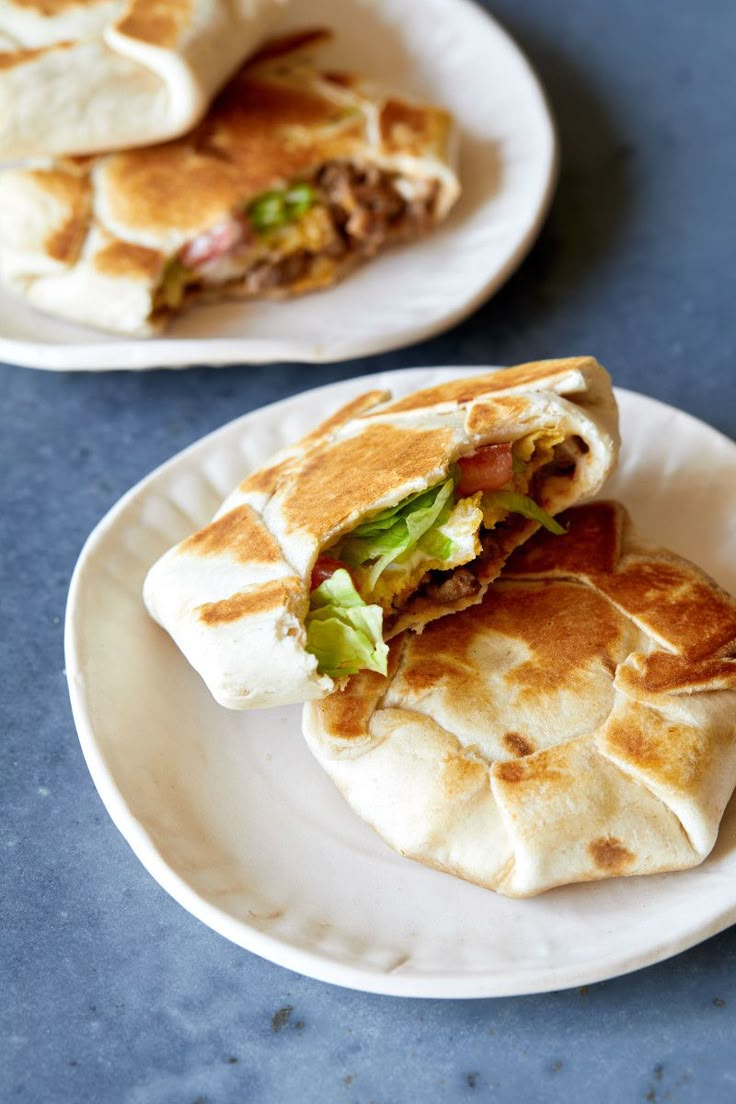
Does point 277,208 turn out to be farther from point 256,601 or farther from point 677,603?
point 677,603

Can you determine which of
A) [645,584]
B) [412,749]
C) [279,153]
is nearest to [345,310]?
[279,153]

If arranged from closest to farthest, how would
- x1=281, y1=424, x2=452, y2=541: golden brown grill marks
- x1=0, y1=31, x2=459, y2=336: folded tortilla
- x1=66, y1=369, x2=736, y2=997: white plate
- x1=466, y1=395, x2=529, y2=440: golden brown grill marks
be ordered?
x1=66, y1=369, x2=736, y2=997: white plate < x1=281, y1=424, x2=452, y2=541: golden brown grill marks < x1=466, y1=395, x2=529, y2=440: golden brown grill marks < x1=0, y1=31, x2=459, y2=336: folded tortilla

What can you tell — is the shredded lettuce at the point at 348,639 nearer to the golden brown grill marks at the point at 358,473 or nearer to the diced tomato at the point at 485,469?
the golden brown grill marks at the point at 358,473

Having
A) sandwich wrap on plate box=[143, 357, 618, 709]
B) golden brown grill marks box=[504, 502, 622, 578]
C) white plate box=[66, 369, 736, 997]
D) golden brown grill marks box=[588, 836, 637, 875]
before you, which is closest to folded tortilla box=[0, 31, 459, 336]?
white plate box=[66, 369, 736, 997]

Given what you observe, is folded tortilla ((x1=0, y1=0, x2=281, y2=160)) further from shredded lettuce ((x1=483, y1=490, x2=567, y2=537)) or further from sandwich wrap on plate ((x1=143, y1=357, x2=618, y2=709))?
shredded lettuce ((x1=483, y1=490, x2=567, y2=537))

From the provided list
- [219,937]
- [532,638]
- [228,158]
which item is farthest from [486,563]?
[228,158]

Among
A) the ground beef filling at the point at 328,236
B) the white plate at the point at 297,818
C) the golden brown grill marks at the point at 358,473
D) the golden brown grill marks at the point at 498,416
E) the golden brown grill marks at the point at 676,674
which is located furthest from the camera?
the ground beef filling at the point at 328,236

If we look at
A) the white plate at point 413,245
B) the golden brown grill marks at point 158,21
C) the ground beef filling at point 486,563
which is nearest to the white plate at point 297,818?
the ground beef filling at point 486,563
